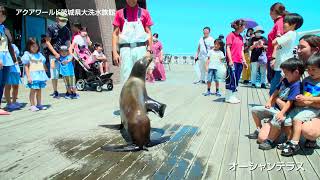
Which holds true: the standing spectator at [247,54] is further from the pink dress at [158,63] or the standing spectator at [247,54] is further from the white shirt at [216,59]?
the white shirt at [216,59]

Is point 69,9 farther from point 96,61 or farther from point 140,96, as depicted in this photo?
point 140,96

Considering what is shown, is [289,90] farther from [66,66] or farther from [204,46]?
[204,46]

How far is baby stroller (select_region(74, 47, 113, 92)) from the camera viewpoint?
427 inches

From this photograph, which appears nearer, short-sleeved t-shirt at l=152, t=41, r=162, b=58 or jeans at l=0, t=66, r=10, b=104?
jeans at l=0, t=66, r=10, b=104

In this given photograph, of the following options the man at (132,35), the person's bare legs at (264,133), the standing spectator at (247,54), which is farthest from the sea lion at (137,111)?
the standing spectator at (247,54)

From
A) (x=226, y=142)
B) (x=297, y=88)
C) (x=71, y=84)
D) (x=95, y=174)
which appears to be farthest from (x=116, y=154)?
(x=71, y=84)

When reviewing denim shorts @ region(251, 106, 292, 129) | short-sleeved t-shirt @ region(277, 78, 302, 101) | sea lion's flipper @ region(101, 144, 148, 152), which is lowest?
sea lion's flipper @ region(101, 144, 148, 152)

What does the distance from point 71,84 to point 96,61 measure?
2001 millimetres

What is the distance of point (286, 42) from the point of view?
6578mm

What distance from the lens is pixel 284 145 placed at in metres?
4.73

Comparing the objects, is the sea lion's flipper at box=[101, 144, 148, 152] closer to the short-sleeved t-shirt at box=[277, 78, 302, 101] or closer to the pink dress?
the short-sleeved t-shirt at box=[277, 78, 302, 101]

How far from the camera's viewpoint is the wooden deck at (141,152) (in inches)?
156

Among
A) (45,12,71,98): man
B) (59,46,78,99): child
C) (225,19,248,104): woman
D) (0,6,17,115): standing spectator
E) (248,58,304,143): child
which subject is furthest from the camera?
(45,12,71,98): man

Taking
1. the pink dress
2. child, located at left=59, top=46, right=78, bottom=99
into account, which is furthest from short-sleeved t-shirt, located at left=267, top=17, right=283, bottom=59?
the pink dress
